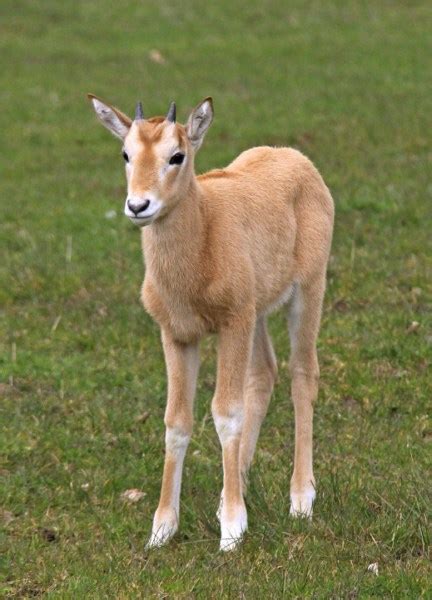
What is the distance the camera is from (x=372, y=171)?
14.0 metres

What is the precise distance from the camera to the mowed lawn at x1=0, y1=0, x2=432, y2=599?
20.4ft

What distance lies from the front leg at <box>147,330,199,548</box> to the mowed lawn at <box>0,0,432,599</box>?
14cm

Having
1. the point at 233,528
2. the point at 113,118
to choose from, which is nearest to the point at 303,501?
the point at 233,528

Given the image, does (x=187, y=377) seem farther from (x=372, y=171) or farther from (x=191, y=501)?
(x=372, y=171)

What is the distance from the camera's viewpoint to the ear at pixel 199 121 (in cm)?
641

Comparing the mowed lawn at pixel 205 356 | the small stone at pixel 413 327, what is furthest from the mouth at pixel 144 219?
the small stone at pixel 413 327

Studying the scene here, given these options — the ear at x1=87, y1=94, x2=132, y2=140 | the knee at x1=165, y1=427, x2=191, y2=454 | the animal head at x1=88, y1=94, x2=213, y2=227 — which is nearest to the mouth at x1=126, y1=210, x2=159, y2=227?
the animal head at x1=88, y1=94, x2=213, y2=227

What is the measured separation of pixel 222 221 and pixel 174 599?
6.42 feet

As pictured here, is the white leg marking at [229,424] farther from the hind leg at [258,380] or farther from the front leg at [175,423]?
the hind leg at [258,380]

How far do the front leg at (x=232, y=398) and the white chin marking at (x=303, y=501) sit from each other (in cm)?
36

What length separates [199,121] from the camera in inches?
255

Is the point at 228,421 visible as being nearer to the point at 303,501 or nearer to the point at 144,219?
the point at 303,501

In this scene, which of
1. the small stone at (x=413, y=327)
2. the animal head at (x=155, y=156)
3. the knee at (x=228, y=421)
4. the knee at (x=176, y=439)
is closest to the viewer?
the animal head at (x=155, y=156)

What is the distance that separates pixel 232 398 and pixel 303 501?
713mm
